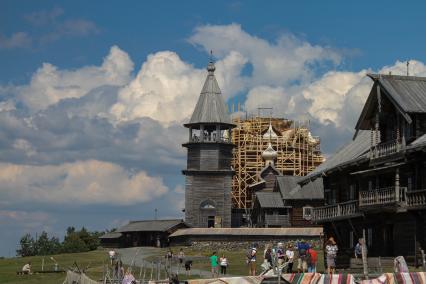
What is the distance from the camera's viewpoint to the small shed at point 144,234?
314ft

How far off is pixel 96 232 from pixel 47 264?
6330 cm

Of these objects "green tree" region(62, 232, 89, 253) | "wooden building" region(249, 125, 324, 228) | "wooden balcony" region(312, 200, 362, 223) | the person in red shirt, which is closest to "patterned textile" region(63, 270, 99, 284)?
the person in red shirt

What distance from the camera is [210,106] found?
101 metres

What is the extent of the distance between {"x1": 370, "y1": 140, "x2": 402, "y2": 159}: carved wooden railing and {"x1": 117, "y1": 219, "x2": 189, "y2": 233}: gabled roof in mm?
46142

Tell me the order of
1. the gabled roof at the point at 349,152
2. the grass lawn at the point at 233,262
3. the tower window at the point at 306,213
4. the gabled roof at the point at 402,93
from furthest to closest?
the tower window at the point at 306,213 < the gabled roof at the point at 349,152 < the grass lawn at the point at 233,262 < the gabled roof at the point at 402,93

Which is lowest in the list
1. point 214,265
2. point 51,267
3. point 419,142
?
point 214,265

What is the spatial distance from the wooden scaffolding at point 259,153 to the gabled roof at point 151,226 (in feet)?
57.1

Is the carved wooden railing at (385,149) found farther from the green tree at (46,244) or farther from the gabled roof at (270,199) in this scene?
the green tree at (46,244)

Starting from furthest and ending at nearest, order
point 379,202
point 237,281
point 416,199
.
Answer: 1. point 379,202
2. point 416,199
3. point 237,281

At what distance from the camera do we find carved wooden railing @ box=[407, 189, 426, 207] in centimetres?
4673

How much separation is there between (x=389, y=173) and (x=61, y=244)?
84.9 meters

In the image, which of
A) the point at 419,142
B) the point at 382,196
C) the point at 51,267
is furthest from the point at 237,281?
the point at 51,267

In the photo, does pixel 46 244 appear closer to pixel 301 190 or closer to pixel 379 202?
pixel 301 190

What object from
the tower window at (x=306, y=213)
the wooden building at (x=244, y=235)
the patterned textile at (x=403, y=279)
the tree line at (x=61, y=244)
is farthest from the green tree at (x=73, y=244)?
the patterned textile at (x=403, y=279)
